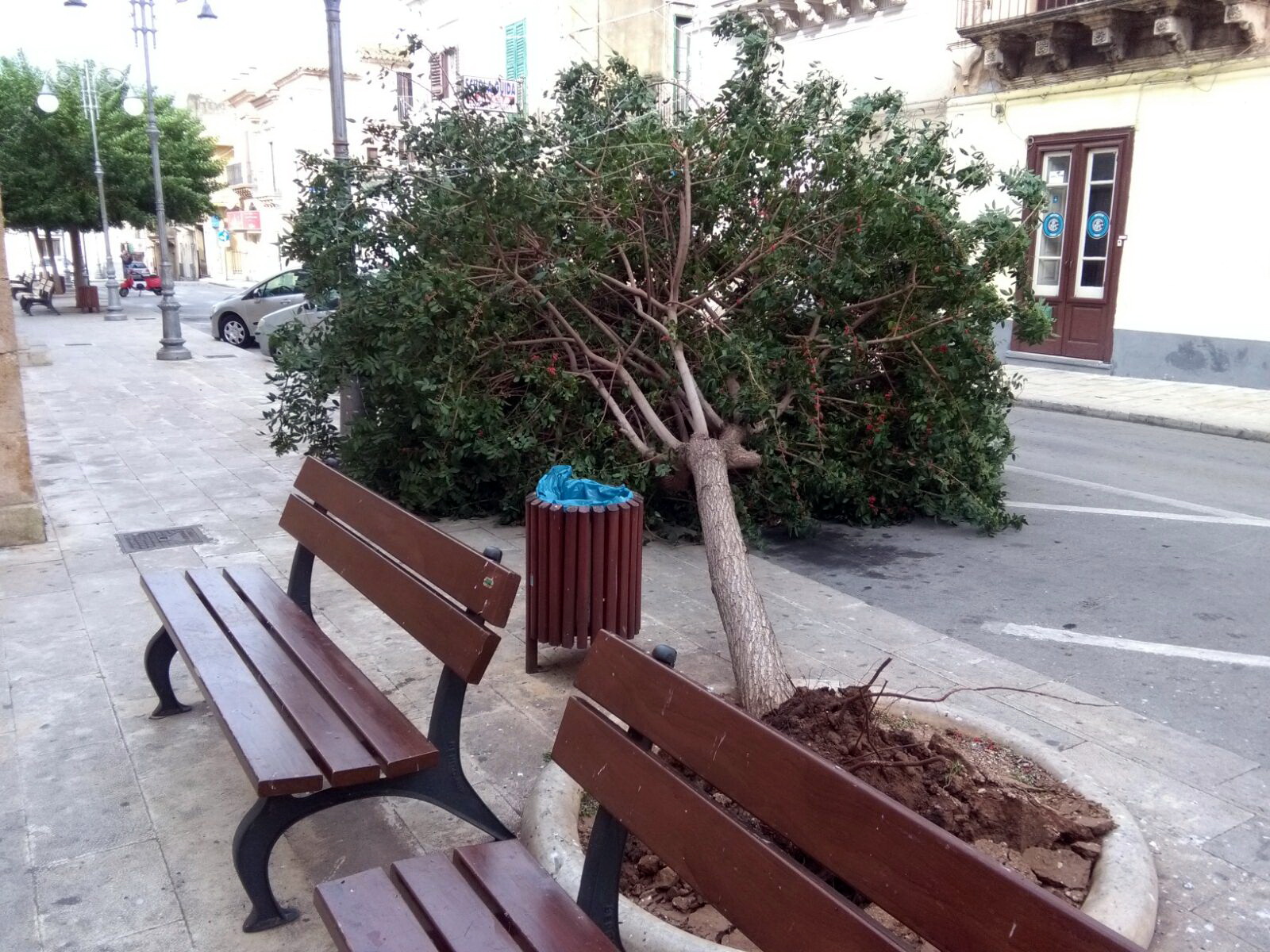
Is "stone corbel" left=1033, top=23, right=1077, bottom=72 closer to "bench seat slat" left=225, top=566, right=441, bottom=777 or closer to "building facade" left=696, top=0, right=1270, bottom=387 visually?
"building facade" left=696, top=0, right=1270, bottom=387

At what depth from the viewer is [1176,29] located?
14188 millimetres

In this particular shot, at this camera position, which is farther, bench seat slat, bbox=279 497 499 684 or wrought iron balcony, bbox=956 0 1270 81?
wrought iron balcony, bbox=956 0 1270 81

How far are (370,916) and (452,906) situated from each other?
6.5 inches

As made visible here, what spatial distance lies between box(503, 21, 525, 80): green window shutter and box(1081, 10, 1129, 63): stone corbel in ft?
49.1

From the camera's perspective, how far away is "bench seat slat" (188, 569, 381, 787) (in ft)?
8.64

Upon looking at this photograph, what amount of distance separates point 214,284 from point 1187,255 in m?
51.2

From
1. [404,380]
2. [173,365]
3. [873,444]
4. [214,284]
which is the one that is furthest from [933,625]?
[214,284]

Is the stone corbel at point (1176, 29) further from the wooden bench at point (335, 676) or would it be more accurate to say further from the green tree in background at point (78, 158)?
the green tree in background at point (78, 158)

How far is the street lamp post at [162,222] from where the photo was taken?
17.5m

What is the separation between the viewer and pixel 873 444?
6836mm

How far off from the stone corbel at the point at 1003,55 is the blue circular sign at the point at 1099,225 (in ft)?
8.99

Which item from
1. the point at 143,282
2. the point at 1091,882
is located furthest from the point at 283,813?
the point at 143,282

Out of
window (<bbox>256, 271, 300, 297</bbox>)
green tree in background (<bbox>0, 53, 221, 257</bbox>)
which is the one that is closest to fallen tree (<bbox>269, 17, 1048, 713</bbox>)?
window (<bbox>256, 271, 300, 297</bbox>)

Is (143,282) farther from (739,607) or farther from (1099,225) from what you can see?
(739,607)
